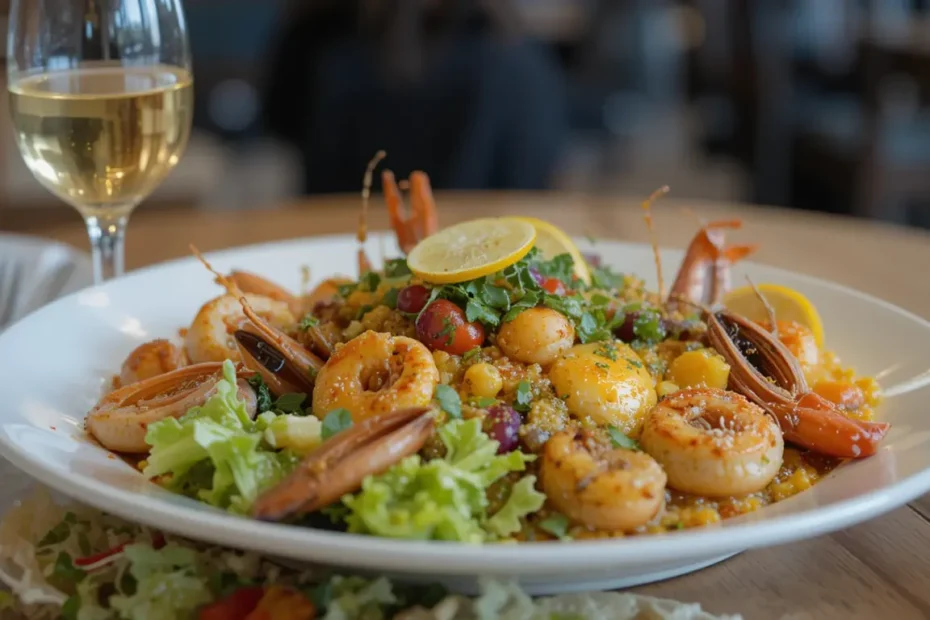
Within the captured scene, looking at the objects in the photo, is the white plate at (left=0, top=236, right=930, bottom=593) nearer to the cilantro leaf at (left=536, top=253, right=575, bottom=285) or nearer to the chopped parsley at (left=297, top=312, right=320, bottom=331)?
the chopped parsley at (left=297, top=312, right=320, bottom=331)

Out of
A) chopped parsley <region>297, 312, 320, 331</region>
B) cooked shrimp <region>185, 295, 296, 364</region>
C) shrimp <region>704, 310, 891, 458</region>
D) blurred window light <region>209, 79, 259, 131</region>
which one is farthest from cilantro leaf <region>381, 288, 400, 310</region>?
blurred window light <region>209, 79, 259, 131</region>

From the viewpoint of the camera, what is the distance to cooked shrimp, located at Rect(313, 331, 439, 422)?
1474mm

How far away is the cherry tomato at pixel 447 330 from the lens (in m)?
1.68

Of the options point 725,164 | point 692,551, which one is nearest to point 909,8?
point 725,164

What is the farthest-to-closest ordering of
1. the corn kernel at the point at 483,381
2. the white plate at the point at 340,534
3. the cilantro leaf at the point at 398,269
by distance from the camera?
1. the cilantro leaf at the point at 398,269
2. the corn kernel at the point at 483,381
3. the white plate at the point at 340,534

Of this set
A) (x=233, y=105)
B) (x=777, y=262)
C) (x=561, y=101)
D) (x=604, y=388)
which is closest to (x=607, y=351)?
(x=604, y=388)

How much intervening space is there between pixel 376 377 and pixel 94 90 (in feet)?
2.87

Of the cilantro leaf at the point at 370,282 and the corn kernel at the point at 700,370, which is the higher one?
the cilantro leaf at the point at 370,282

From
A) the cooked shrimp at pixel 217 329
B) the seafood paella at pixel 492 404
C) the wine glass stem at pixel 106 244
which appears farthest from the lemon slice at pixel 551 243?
the wine glass stem at pixel 106 244

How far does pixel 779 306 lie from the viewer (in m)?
2.11

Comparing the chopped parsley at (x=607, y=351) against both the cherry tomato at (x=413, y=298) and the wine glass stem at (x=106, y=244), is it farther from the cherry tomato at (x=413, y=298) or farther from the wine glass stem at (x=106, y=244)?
the wine glass stem at (x=106, y=244)

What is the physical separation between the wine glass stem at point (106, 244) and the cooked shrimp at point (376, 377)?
812 millimetres

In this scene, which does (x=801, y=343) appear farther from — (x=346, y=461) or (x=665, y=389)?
(x=346, y=461)

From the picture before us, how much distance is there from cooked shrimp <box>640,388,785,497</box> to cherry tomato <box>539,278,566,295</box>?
1.20 ft
